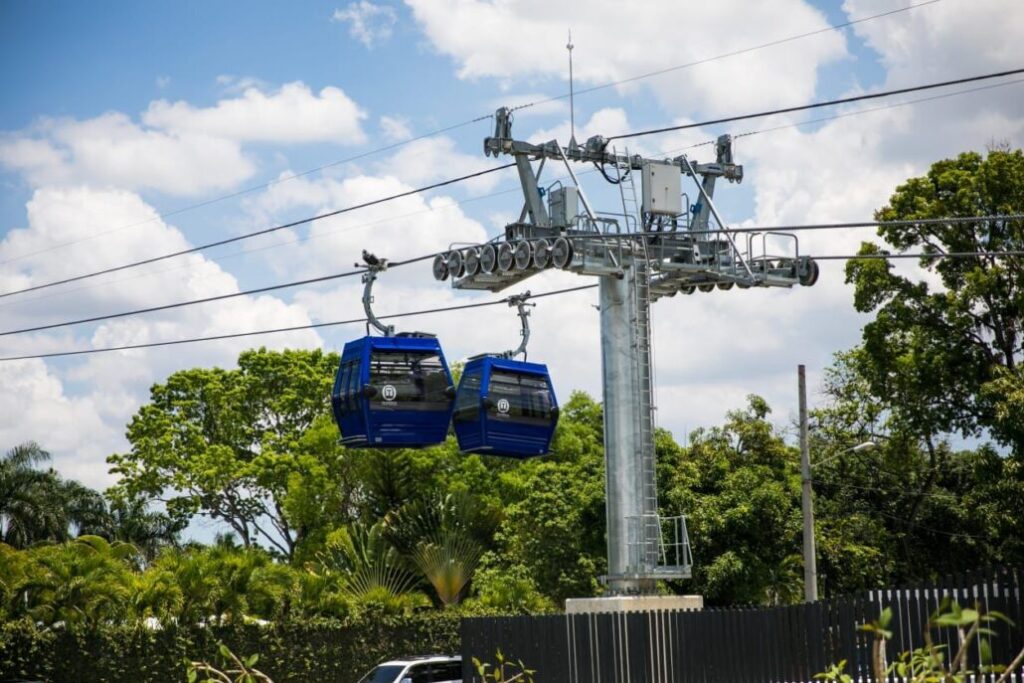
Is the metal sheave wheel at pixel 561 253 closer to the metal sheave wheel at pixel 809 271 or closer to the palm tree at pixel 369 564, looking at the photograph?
the metal sheave wheel at pixel 809 271

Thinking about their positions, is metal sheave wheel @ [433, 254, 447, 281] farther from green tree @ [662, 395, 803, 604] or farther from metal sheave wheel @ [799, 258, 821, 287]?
green tree @ [662, 395, 803, 604]

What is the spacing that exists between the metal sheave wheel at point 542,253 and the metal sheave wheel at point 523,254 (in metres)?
0.09

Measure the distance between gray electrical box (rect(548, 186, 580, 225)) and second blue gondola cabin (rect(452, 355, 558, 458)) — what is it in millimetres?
2843

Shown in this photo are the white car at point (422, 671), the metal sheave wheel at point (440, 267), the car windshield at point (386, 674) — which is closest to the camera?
the metal sheave wheel at point (440, 267)

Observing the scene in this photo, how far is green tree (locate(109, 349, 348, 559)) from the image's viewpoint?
204ft

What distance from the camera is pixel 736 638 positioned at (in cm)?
1919

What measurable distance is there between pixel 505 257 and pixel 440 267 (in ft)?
5.80

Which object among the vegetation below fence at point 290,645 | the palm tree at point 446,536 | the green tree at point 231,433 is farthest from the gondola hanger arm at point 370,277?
the green tree at point 231,433

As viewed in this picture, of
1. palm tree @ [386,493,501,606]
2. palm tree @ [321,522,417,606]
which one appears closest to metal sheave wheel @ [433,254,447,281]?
palm tree @ [321,522,417,606]

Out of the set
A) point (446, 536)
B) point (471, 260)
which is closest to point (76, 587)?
point (446, 536)

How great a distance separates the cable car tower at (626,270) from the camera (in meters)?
24.0

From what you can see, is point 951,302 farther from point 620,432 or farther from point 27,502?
point 27,502

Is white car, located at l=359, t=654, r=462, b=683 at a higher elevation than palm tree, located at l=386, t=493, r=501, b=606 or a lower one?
lower

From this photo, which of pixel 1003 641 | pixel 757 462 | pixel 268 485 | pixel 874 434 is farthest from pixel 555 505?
pixel 1003 641
